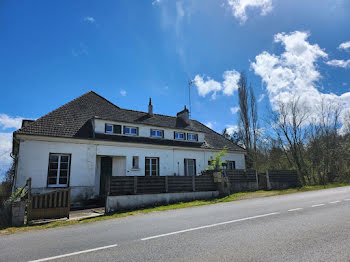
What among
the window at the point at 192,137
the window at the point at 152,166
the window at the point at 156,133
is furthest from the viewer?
the window at the point at 192,137

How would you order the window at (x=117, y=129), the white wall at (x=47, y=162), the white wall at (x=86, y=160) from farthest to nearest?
the window at (x=117, y=129)
the white wall at (x=86, y=160)
the white wall at (x=47, y=162)

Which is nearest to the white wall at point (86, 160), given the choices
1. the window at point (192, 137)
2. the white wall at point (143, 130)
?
the white wall at point (143, 130)

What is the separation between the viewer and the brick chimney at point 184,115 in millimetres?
24269

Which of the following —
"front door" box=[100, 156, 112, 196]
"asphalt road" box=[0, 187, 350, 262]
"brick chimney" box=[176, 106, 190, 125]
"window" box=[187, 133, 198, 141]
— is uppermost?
"brick chimney" box=[176, 106, 190, 125]

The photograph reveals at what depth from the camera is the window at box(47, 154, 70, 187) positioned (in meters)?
13.9

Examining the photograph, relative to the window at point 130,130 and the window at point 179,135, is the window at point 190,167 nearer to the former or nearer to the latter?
the window at point 179,135

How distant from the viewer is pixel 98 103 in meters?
19.5

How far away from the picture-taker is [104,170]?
16375 mm

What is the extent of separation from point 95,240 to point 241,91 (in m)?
32.5

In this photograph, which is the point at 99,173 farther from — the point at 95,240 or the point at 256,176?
the point at 256,176

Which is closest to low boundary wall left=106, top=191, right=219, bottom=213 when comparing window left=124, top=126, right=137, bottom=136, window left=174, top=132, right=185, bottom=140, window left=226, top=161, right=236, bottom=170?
window left=124, top=126, right=137, bottom=136

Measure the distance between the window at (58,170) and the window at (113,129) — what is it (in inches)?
143

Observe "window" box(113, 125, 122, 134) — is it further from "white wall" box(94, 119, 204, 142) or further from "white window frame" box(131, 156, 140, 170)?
"white window frame" box(131, 156, 140, 170)

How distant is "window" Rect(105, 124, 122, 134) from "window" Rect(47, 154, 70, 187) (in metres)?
3.63
